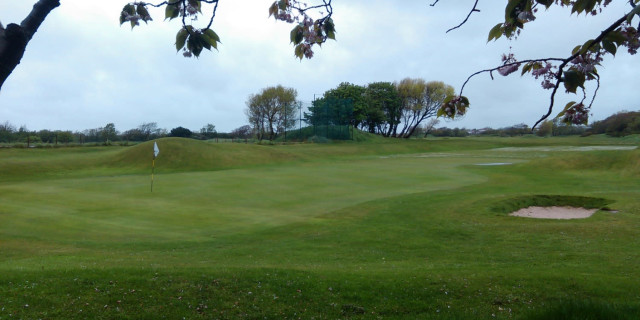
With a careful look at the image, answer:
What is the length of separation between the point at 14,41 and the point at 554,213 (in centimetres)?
1966

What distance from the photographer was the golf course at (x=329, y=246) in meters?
6.12

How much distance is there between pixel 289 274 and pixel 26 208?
14860 millimetres

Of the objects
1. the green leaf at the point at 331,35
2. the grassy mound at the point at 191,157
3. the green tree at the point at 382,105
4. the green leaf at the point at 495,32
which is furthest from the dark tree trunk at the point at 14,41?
the green tree at the point at 382,105

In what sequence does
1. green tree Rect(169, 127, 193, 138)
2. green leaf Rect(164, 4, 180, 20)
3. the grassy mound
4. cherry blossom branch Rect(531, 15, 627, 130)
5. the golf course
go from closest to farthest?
1. cherry blossom branch Rect(531, 15, 627, 130)
2. green leaf Rect(164, 4, 180, 20)
3. the golf course
4. the grassy mound
5. green tree Rect(169, 127, 193, 138)

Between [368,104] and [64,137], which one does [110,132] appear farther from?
[368,104]

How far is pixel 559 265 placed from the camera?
10.1m

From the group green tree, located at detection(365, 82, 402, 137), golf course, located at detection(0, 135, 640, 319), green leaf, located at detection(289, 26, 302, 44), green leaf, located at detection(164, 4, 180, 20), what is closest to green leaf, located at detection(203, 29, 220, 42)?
green leaf, located at detection(164, 4, 180, 20)

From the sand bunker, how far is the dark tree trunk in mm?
17796

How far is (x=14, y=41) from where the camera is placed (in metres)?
2.80

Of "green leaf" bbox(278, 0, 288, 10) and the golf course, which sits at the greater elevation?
"green leaf" bbox(278, 0, 288, 10)

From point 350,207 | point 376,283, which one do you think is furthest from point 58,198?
point 376,283

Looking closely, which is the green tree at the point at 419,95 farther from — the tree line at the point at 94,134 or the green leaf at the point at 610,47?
the green leaf at the point at 610,47

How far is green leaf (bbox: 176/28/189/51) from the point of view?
355 centimetres

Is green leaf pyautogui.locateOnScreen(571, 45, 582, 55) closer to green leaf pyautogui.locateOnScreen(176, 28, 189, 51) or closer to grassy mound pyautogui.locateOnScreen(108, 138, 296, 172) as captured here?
green leaf pyautogui.locateOnScreen(176, 28, 189, 51)
